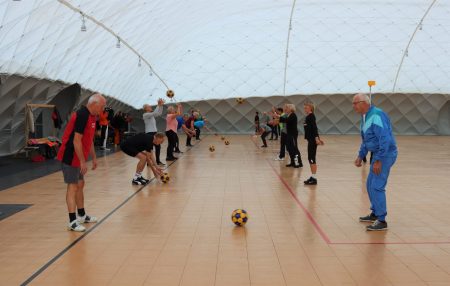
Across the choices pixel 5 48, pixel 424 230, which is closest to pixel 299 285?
pixel 424 230

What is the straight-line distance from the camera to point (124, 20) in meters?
29.8

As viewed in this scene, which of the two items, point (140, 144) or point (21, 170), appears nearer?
point (140, 144)

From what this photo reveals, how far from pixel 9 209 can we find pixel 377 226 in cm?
749

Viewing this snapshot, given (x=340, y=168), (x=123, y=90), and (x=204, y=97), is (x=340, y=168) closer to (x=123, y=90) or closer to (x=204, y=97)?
(x=123, y=90)

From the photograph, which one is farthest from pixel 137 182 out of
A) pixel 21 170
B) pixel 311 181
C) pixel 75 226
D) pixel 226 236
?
pixel 226 236

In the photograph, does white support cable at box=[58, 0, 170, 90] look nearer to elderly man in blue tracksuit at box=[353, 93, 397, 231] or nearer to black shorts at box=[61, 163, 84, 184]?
black shorts at box=[61, 163, 84, 184]

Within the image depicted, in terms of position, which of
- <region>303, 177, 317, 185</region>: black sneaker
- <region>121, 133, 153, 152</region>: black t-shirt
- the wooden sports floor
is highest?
<region>121, 133, 153, 152</region>: black t-shirt

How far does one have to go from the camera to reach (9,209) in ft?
35.8

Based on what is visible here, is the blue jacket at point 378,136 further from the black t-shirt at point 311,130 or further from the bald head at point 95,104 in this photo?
the black t-shirt at point 311,130

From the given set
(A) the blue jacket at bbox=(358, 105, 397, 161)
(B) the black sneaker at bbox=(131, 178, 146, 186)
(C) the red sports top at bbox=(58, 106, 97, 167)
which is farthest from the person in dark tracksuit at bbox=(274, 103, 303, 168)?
(C) the red sports top at bbox=(58, 106, 97, 167)

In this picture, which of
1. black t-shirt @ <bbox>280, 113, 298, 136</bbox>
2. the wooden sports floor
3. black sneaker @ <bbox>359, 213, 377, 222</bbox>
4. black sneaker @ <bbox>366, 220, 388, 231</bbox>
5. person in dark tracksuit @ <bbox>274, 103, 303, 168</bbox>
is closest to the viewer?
the wooden sports floor

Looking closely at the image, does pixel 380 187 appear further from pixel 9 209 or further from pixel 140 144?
pixel 9 209

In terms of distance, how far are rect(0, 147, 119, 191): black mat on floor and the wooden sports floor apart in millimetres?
767

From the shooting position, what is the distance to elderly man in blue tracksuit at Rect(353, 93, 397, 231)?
885 centimetres
